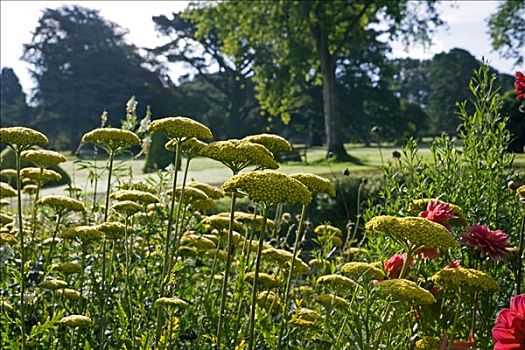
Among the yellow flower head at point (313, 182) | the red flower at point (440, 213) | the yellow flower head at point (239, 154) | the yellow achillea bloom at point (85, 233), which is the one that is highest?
the yellow flower head at point (239, 154)

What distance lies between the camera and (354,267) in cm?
189

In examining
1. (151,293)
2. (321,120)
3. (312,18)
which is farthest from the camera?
(321,120)

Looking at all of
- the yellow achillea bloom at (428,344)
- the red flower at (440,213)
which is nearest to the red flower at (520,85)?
the red flower at (440,213)

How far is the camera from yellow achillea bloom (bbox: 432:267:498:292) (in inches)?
62.3

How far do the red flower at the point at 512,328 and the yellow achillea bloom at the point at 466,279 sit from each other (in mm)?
234

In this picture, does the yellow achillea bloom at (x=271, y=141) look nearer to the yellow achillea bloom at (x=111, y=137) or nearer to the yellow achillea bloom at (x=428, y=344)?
the yellow achillea bloom at (x=111, y=137)

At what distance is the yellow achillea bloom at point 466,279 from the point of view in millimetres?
1582

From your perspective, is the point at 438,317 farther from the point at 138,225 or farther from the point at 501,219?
the point at 138,225

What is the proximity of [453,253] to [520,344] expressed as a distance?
1.19 metres

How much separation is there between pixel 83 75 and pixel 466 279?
49602 millimetres

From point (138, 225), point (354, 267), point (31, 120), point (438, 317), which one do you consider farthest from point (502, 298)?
point (31, 120)

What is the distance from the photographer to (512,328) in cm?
133

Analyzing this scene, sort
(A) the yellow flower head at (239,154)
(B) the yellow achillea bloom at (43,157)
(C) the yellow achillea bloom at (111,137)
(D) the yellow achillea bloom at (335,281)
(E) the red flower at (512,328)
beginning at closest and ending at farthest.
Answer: (E) the red flower at (512,328) → (A) the yellow flower head at (239,154) → (D) the yellow achillea bloom at (335,281) → (C) the yellow achillea bloom at (111,137) → (B) the yellow achillea bloom at (43,157)

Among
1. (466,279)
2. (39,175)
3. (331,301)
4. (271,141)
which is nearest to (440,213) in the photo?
(466,279)
